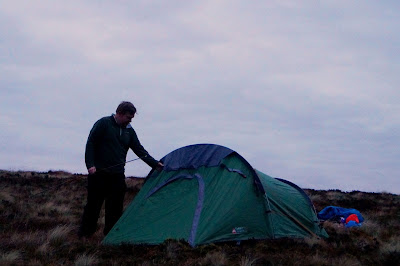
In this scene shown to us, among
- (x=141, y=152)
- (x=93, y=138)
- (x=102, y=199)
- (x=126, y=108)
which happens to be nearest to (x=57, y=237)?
(x=102, y=199)

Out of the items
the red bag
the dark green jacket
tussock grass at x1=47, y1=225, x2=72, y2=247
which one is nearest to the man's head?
the dark green jacket

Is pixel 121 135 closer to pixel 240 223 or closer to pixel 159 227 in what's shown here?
pixel 159 227

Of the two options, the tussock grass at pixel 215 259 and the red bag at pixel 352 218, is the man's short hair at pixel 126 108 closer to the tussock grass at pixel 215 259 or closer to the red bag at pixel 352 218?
the tussock grass at pixel 215 259

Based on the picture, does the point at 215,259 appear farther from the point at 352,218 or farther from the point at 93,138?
the point at 352,218

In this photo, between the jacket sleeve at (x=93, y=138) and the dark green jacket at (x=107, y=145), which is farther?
the dark green jacket at (x=107, y=145)

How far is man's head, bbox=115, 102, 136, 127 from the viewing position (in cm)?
816

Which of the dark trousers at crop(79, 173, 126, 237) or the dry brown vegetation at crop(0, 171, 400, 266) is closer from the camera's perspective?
the dry brown vegetation at crop(0, 171, 400, 266)

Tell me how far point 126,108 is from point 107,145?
2.09 feet

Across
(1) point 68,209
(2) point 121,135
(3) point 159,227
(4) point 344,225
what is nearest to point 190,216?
(3) point 159,227

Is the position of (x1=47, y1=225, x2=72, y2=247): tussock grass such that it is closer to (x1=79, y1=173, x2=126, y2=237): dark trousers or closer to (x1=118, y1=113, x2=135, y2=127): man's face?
(x1=79, y1=173, x2=126, y2=237): dark trousers

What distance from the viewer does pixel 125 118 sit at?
8250mm

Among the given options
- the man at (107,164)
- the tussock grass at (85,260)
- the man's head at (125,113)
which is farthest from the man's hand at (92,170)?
the tussock grass at (85,260)

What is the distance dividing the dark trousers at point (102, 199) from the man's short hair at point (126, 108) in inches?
37.9

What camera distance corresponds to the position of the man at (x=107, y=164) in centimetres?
817
